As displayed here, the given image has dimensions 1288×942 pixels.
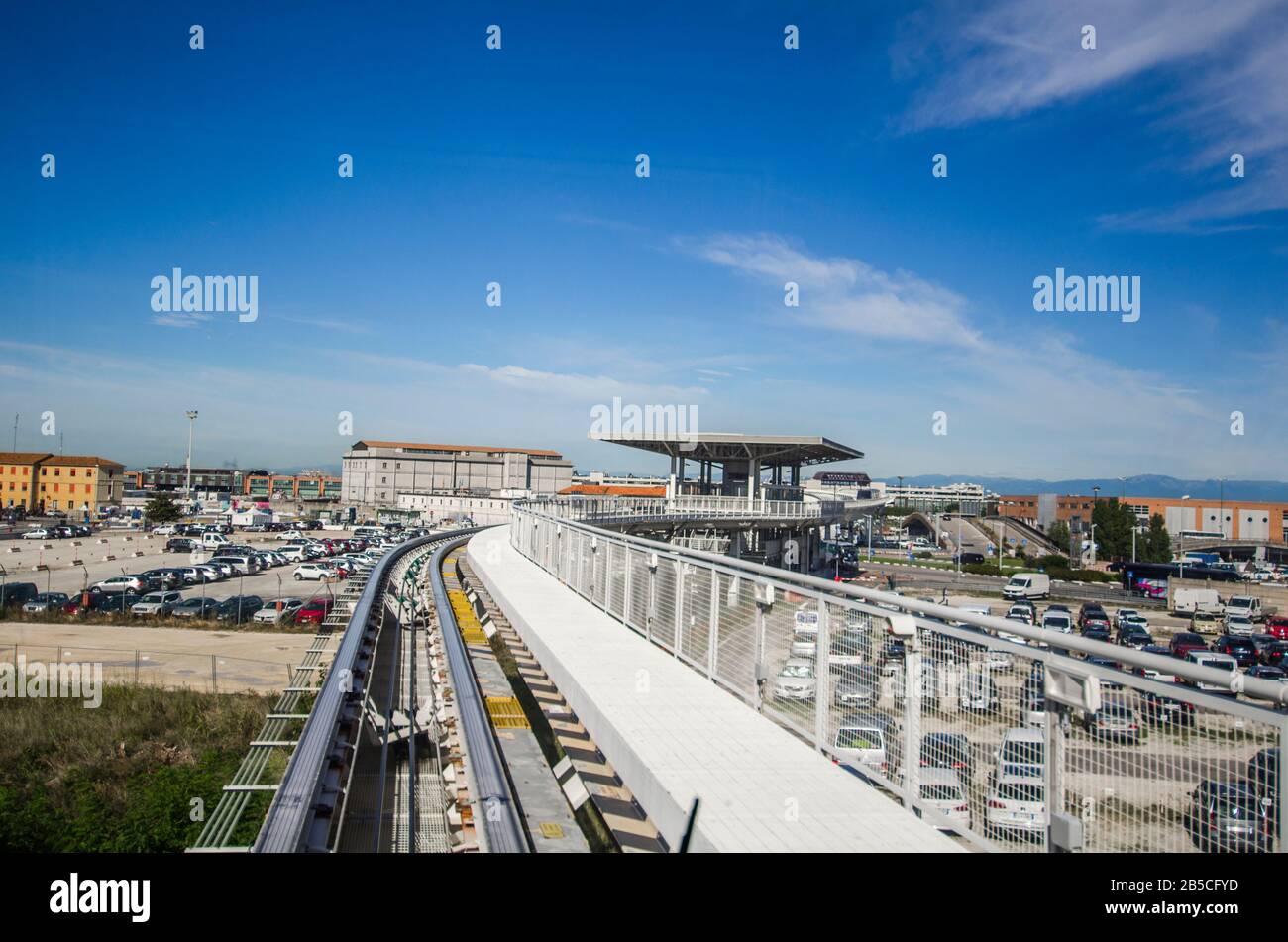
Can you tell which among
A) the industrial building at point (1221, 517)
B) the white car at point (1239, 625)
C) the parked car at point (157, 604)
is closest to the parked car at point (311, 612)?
the parked car at point (157, 604)

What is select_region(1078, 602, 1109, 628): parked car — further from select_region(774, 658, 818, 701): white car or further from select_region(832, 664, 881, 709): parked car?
select_region(832, 664, 881, 709): parked car

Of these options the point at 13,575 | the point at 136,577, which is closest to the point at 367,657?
the point at 136,577

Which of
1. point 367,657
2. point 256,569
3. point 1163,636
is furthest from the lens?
point 256,569

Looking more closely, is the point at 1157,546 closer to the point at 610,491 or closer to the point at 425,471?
the point at 610,491

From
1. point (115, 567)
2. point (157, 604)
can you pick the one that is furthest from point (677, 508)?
point (115, 567)

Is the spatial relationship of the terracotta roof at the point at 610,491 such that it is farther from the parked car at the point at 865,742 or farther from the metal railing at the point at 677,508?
the parked car at the point at 865,742

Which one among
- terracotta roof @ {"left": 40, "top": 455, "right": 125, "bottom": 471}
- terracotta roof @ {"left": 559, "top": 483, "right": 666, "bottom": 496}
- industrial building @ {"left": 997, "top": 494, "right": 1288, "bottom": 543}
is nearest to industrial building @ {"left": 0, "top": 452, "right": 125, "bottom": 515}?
terracotta roof @ {"left": 40, "top": 455, "right": 125, "bottom": 471}
